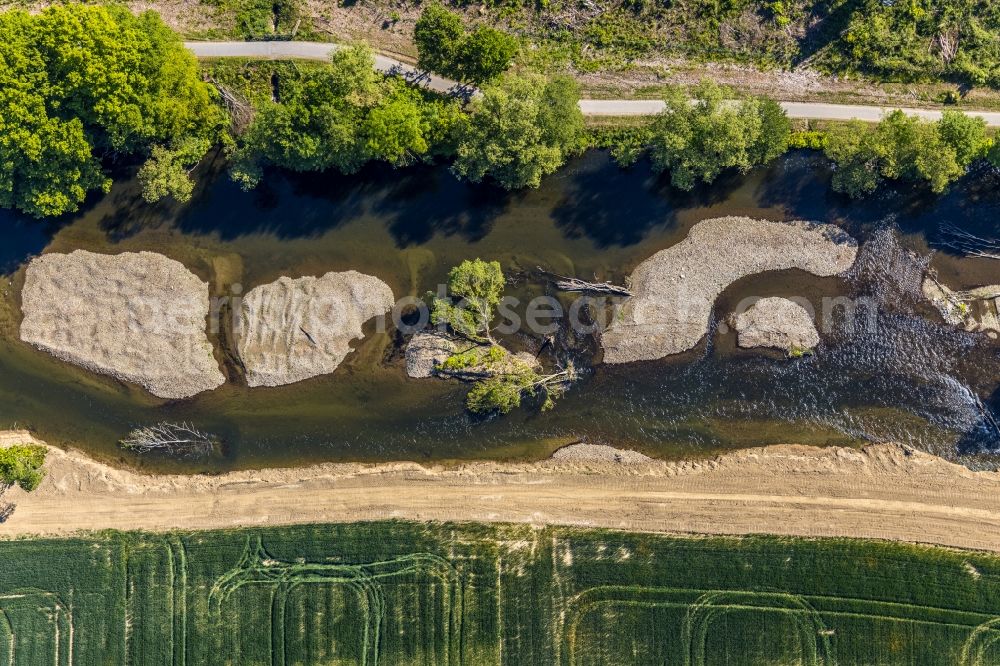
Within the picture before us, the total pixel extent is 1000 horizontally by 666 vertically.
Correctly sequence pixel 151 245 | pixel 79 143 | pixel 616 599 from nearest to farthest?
pixel 79 143 < pixel 616 599 < pixel 151 245

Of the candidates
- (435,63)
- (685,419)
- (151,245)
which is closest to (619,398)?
(685,419)

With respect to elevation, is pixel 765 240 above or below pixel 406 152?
below

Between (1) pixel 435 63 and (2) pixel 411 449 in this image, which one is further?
(2) pixel 411 449

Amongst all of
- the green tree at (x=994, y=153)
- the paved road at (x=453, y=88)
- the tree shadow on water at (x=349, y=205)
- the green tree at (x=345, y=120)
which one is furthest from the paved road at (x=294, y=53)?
the green tree at (x=994, y=153)

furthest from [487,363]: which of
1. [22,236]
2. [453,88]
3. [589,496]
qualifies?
[22,236]

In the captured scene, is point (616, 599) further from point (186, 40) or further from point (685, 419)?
point (186, 40)

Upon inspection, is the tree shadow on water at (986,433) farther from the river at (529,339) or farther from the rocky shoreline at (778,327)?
the rocky shoreline at (778,327)
